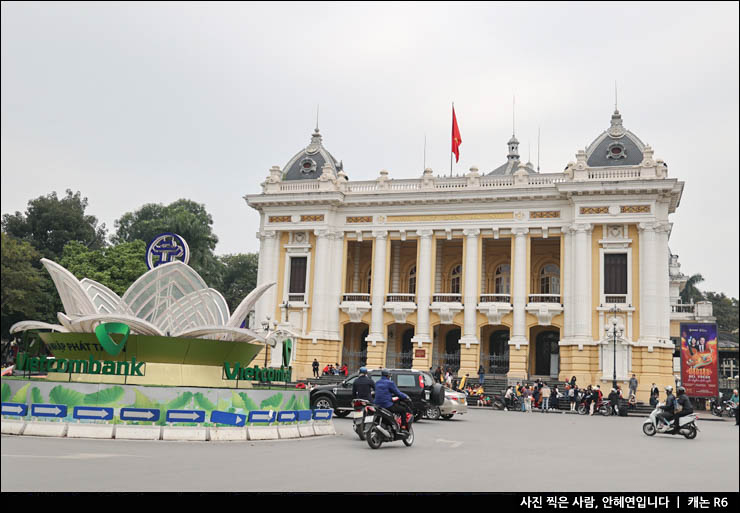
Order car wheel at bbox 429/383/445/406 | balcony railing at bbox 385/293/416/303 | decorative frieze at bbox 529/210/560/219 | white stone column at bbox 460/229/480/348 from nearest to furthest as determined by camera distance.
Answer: car wheel at bbox 429/383/445/406, decorative frieze at bbox 529/210/560/219, white stone column at bbox 460/229/480/348, balcony railing at bbox 385/293/416/303

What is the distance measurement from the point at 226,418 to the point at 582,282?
29.7 meters

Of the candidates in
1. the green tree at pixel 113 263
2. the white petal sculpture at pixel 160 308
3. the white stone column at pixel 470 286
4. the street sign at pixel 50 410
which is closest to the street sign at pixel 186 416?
the street sign at pixel 50 410

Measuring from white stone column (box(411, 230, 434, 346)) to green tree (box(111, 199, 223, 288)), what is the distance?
21.0 m

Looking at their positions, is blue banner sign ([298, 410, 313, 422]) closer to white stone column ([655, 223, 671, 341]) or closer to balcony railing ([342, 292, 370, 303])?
white stone column ([655, 223, 671, 341])

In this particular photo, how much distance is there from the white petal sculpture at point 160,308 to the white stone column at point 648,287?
26.3 metres

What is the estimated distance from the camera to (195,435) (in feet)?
47.9

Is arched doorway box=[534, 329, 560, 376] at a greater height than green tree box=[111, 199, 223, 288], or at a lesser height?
lesser

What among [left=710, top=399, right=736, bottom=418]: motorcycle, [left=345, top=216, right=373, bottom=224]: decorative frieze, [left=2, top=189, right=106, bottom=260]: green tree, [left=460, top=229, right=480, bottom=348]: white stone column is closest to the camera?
[left=710, top=399, right=736, bottom=418]: motorcycle

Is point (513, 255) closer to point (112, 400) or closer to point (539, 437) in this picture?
point (539, 437)

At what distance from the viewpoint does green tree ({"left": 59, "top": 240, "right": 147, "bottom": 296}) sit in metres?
48.4

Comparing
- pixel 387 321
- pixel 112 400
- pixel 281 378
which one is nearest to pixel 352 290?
pixel 387 321

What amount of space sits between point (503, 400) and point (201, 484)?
2755cm

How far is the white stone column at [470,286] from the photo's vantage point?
43.4 metres

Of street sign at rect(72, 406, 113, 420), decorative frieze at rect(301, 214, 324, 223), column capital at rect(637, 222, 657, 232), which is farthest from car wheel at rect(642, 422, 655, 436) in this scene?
decorative frieze at rect(301, 214, 324, 223)
